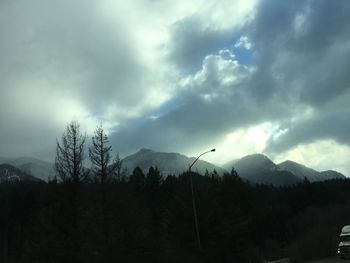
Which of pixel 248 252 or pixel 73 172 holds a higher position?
pixel 73 172

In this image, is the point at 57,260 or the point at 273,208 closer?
the point at 57,260

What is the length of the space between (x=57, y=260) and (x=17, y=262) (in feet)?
10.1

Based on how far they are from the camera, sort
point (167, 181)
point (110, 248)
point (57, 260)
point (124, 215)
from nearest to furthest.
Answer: point (57, 260), point (110, 248), point (124, 215), point (167, 181)

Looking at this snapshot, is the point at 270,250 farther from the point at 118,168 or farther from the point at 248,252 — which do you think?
the point at 118,168

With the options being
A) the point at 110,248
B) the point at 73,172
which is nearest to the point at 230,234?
the point at 110,248

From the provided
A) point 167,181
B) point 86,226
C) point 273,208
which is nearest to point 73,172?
point 86,226

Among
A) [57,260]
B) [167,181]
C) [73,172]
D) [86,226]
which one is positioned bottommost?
[57,260]

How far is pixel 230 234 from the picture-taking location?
4806 cm

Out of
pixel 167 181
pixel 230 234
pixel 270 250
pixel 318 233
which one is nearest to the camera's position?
pixel 230 234

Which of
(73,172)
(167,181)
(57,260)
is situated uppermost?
(167,181)

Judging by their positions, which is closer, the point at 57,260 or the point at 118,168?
the point at 57,260

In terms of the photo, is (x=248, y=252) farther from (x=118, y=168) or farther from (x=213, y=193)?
(x=118, y=168)

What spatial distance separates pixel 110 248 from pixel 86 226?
3253 mm

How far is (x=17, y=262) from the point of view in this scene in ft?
106
